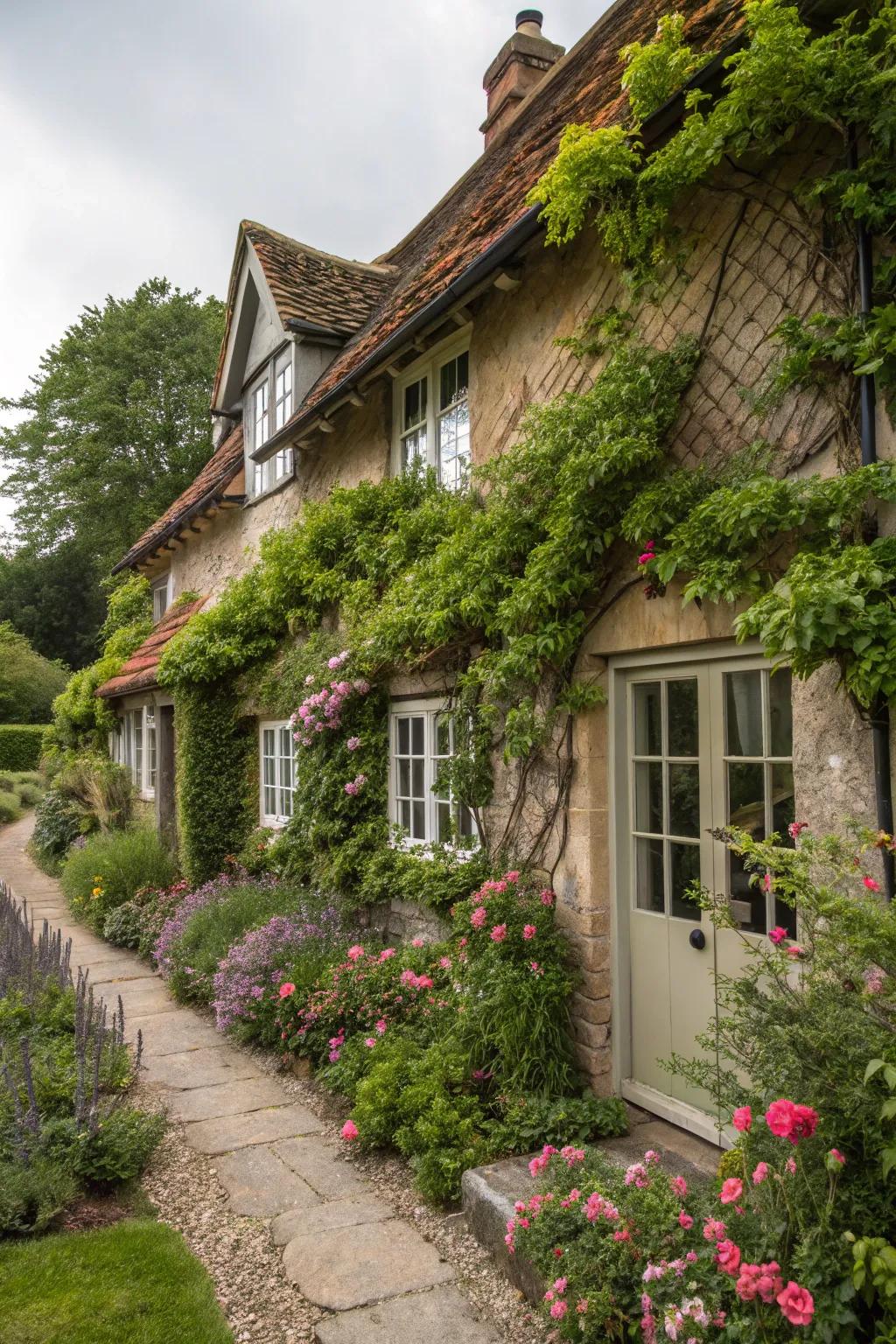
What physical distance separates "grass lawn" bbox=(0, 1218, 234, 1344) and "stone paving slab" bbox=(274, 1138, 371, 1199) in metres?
0.77

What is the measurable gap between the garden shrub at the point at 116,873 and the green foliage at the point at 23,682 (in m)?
23.5

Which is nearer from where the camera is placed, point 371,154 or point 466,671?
point 466,671

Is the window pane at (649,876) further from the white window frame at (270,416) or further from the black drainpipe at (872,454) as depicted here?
the white window frame at (270,416)

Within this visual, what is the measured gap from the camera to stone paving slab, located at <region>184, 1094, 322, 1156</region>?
15.9 ft

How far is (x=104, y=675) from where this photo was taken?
1633 cm

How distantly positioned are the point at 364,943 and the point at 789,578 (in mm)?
4753

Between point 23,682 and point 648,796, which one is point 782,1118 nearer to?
point 648,796

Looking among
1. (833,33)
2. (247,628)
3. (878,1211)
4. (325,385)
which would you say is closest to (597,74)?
(325,385)

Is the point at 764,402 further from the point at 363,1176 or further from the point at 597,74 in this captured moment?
the point at 597,74

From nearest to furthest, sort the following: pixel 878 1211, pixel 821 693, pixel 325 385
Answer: pixel 878 1211, pixel 821 693, pixel 325 385

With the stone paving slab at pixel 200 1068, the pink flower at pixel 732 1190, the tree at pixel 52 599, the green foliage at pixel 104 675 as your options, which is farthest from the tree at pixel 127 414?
the pink flower at pixel 732 1190

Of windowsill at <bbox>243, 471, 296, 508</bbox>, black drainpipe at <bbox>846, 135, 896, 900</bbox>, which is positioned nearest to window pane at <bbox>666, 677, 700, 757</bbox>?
black drainpipe at <bbox>846, 135, 896, 900</bbox>

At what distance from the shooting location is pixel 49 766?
19547mm

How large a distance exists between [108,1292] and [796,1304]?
2621 mm
